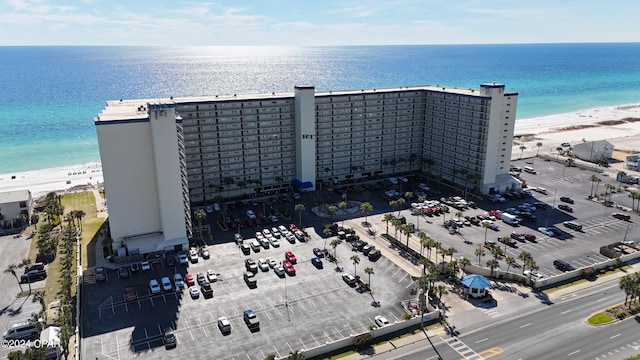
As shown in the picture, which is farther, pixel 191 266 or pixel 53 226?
pixel 53 226

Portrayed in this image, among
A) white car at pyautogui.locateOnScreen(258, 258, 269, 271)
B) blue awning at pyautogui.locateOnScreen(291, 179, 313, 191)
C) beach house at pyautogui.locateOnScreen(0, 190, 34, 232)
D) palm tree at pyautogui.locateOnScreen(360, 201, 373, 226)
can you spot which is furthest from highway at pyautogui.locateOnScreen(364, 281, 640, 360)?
beach house at pyautogui.locateOnScreen(0, 190, 34, 232)

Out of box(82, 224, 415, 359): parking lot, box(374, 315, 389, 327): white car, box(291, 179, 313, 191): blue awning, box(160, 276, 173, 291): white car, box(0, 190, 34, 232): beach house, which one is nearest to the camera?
box(82, 224, 415, 359): parking lot

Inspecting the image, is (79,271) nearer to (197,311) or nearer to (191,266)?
(191,266)

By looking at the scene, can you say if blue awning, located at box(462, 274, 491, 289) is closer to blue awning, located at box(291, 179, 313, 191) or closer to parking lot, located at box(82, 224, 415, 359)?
parking lot, located at box(82, 224, 415, 359)

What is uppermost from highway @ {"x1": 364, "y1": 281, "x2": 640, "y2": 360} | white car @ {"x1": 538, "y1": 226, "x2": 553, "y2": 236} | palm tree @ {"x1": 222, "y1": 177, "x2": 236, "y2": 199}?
palm tree @ {"x1": 222, "y1": 177, "x2": 236, "y2": 199}

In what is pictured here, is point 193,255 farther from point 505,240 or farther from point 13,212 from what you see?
point 505,240

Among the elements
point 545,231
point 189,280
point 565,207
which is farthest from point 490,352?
point 565,207

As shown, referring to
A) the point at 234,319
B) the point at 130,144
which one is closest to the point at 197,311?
the point at 234,319
